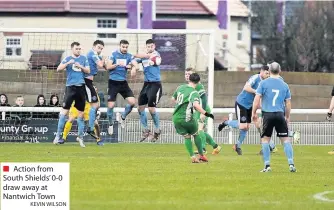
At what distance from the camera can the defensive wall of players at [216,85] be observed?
2916 centimetres

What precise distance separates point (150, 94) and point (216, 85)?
34.4 ft

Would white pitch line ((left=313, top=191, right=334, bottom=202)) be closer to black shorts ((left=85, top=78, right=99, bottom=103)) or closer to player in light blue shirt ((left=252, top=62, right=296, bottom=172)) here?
player in light blue shirt ((left=252, top=62, right=296, bottom=172))

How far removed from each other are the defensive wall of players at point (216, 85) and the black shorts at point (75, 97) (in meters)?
3.76

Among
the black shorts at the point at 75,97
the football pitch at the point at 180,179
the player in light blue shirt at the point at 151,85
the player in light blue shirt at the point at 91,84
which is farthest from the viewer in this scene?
the player in light blue shirt at the point at 151,85

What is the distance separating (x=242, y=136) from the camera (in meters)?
24.2

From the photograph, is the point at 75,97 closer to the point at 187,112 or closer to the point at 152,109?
the point at 152,109

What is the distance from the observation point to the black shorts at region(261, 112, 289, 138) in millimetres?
19047

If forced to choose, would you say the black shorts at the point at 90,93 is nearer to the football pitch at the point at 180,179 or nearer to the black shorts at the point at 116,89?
the black shorts at the point at 116,89

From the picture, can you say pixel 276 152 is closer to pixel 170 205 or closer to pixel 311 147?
pixel 311 147

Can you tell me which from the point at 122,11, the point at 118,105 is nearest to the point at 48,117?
the point at 118,105

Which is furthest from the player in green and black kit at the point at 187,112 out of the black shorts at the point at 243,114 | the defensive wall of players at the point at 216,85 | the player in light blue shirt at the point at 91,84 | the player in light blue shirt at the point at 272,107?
the defensive wall of players at the point at 216,85

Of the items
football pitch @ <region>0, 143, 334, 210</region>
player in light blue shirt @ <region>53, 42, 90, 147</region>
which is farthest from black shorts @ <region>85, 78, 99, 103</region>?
football pitch @ <region>0, 143, 334, 210</region>

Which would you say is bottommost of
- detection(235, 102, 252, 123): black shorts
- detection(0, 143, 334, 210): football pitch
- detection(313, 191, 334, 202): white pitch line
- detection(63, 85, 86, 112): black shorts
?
detection(313, 191, 334, 202): white pitch line

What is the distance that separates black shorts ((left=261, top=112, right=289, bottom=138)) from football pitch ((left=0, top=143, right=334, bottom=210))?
70 centimetres
